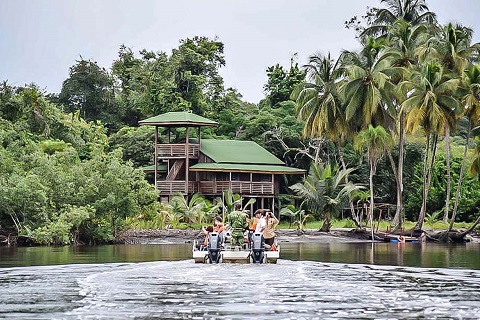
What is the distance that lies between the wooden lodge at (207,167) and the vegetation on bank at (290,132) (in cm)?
141

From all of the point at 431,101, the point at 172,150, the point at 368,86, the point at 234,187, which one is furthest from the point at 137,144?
the point at 431,101

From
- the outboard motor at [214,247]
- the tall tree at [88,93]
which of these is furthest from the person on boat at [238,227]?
the tall tree at [88,93]

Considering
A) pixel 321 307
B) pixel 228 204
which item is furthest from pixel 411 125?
pixel 321 307

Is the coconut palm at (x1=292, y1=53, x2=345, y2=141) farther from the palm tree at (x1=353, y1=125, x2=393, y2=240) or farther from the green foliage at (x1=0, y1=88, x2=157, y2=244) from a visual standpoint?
the green foliage at (x1=0, y1=88, x2=157, y2=244)

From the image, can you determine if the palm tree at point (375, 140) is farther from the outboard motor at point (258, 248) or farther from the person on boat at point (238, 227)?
the outboard motor at point (258, 248)

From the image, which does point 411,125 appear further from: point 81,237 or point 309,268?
point 309,268

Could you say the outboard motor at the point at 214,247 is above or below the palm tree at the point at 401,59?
below

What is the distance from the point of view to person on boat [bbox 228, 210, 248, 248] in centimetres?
2681

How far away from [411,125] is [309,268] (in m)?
25.3

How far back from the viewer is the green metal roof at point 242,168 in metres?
55.9

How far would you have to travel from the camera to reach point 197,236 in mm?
47438

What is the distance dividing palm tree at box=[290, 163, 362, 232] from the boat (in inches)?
1013

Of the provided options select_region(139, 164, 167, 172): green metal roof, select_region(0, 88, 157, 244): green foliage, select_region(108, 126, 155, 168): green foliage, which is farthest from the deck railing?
select_region(0, 88, 157, 244): green foliage

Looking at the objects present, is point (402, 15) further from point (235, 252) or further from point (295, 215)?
point (235, 252)
